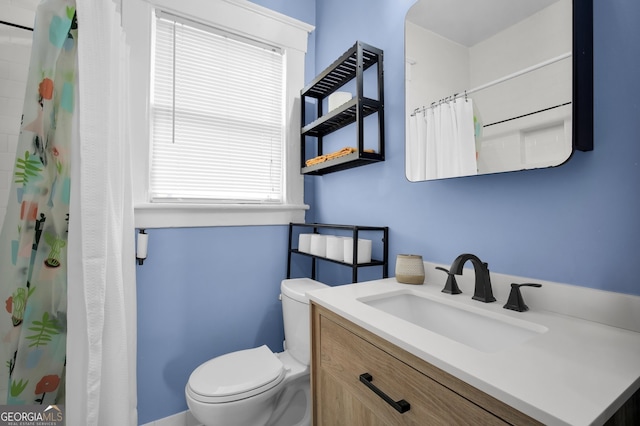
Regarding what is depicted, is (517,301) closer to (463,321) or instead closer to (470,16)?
(463,321)

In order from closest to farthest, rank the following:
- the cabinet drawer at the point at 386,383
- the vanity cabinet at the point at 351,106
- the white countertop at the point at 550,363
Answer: the white countertop at the point at 550,363 → the cabinet drawer at the point at 386,383 → the vanity cabinet at the point at 351,106

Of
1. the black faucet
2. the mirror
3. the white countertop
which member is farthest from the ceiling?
the white countertop

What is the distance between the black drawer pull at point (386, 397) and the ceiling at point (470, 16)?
116cm

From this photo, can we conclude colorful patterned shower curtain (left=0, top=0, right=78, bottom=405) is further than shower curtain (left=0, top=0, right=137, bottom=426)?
Yes

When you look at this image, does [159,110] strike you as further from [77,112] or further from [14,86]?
[77,112]

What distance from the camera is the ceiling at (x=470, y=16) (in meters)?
0.90

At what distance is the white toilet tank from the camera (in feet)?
4.94

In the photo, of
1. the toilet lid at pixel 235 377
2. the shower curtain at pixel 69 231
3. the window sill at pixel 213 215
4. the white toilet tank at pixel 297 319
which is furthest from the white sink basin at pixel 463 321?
the window sill at pixel 213 215

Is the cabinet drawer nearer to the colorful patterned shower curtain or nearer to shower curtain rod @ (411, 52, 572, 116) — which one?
shower curtain rod @ (411, 52, 572, 116)

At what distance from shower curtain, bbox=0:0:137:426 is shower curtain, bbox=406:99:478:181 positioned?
119 cm

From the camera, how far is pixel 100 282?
916 mm

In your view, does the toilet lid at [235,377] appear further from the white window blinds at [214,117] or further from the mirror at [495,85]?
the mirror at [495,85]

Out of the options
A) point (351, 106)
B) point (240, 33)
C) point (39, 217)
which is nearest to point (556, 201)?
point (351, 106)

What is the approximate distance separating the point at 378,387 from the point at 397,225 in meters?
0.79
